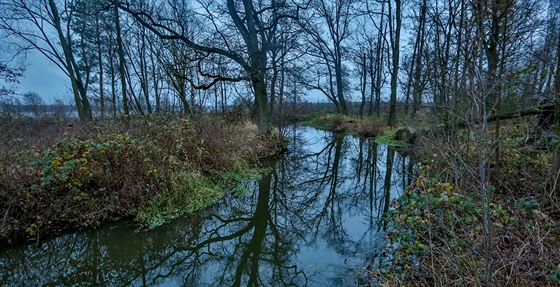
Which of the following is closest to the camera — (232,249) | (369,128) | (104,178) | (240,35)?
(232,249)

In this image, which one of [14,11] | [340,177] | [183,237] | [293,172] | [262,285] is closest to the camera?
[262,285]

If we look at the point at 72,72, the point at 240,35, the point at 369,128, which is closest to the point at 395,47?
the point at 369,128

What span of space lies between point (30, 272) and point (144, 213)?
147cm

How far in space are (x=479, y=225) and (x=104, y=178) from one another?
5.41 m

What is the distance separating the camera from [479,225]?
96.7 inches

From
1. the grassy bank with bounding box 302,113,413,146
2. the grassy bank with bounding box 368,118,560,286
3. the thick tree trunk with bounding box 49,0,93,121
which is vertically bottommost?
the grassy bank with bounding box 368,118,560,286

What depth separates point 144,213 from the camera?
13.8 ft

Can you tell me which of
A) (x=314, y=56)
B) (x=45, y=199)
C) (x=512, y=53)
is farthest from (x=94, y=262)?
(x=314, y=56)

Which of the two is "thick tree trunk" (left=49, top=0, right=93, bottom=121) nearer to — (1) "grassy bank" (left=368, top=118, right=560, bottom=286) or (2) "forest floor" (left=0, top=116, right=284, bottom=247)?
(2) "forest floor" (left=0, top=116, right=284, bottom=247)

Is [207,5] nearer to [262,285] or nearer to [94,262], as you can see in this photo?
[94,262]

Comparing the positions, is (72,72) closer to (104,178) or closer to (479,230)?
(104,178)

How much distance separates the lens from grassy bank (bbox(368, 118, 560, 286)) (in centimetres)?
180

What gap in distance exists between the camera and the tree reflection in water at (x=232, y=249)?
2.96 metres

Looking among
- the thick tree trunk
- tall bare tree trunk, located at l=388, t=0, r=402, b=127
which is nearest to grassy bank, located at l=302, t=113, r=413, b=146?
tall bare tree trunk, located at l=388, t=0, r=402, b=127
